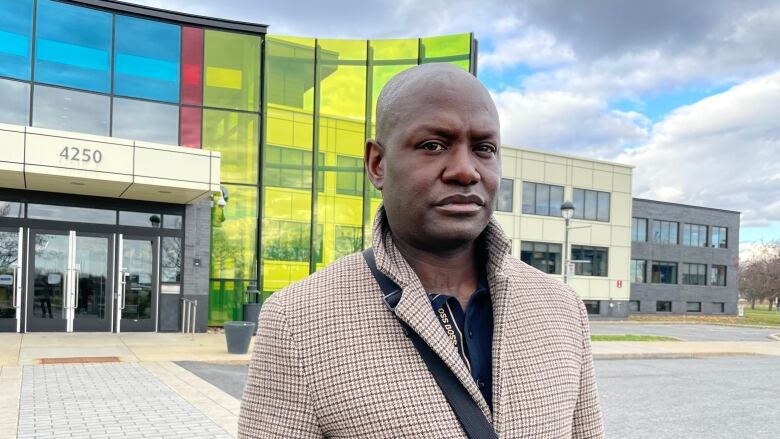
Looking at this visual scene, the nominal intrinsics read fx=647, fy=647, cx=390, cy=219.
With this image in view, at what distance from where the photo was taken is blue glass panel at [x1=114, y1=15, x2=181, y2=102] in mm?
17688

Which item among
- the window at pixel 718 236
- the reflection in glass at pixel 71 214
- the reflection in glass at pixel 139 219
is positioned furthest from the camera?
the window at pixel 718 236

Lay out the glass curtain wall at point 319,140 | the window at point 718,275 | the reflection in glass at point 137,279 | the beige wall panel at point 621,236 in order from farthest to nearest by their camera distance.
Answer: the window at point 718,275 < the beige wall panel at point 621,236 < the glass curtain wall at point 319,140 < the reflection in glass at point 137,279

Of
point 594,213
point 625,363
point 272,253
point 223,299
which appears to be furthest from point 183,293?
point 594,213

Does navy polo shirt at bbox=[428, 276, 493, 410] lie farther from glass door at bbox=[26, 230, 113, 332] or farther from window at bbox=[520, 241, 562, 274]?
window at bbox=[520, 241, 562, 274]

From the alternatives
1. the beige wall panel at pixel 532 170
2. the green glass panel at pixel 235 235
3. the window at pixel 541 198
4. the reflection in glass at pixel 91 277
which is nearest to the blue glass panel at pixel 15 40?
the reflection in glass at pixel 91 277

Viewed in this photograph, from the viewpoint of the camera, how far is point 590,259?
3662cm

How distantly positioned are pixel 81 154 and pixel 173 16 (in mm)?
5746

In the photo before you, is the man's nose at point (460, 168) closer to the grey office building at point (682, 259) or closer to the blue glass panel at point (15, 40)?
the blue glass panel at point (15, 40)

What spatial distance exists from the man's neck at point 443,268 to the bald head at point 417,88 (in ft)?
0.77

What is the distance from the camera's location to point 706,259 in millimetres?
47625

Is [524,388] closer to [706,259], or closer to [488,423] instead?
[488,423]

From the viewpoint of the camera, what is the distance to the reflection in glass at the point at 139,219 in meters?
17.3

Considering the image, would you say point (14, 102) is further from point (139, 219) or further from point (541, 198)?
point (541, 198)

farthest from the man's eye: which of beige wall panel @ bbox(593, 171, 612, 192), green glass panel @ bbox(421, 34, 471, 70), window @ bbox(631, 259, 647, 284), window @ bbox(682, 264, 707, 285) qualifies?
window @ bbox(682, 264, 707, 285)
